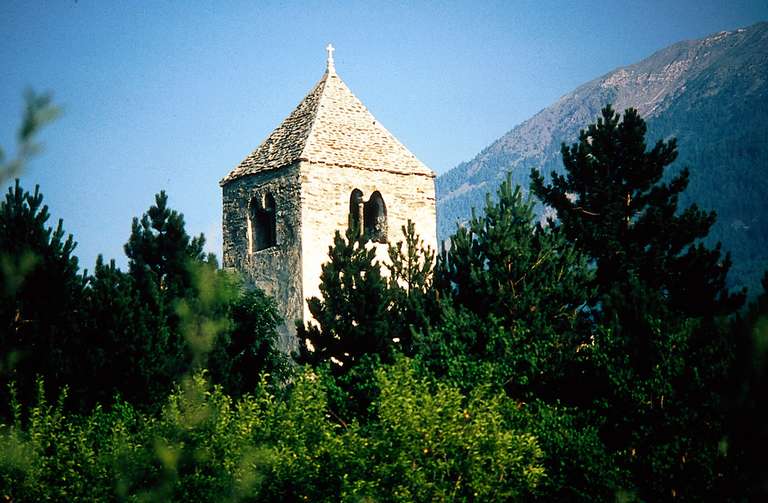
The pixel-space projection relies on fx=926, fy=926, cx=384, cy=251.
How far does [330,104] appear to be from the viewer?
26.7 m

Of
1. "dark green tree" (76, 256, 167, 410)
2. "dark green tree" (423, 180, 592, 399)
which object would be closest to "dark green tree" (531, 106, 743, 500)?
"dark green tree" (423, 180, 592, 399)

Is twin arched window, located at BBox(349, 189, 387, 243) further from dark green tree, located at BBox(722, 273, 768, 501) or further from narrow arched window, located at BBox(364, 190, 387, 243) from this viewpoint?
dark green tree, located at BBox(722, 273, 768, 501)

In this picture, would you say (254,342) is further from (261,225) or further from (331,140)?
(331,140)

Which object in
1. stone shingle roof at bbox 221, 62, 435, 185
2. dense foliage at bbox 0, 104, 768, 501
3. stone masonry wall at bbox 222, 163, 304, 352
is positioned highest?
stone shingle roof at bbox 221, 62, 435, 185

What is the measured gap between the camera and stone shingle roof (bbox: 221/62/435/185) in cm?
2494

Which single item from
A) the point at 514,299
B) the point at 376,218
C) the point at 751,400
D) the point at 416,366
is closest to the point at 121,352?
the point at 416,366

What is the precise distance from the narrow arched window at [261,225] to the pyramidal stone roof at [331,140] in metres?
0.96

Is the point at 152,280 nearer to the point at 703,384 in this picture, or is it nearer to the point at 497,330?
the point at 497,330

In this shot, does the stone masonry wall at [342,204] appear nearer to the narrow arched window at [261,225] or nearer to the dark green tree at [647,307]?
the narrow arched window at [261,225]

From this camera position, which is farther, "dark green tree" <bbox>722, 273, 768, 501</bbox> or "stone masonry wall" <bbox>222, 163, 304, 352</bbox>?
"stone masonry wall" <bbox>222, 163, 304, 352</bbox>

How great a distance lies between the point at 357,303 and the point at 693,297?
8.30 metres

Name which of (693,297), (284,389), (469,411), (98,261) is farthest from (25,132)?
(693,297)

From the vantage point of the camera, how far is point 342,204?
2472cm

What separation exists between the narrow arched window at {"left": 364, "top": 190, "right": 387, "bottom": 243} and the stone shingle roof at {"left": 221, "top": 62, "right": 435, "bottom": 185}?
2.95 ft
